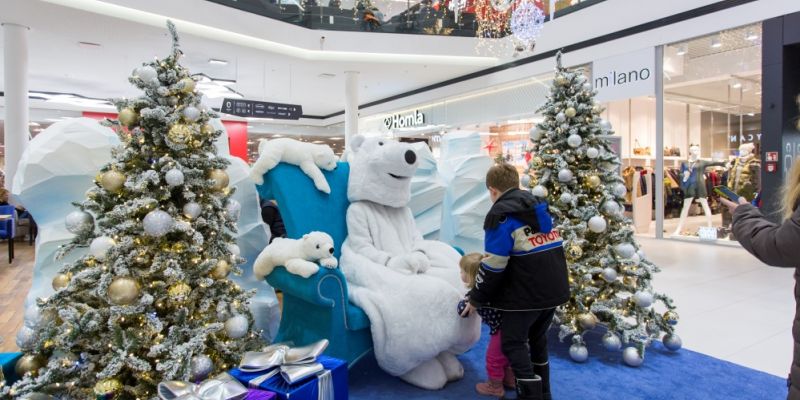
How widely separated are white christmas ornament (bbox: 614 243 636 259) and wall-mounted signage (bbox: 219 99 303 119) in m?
9.67

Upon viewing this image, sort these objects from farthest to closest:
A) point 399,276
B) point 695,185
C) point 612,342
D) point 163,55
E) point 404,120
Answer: point 404,120
point 163,55
point 695,185
point 612,342
point 399,276

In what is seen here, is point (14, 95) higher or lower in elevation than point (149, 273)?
higher

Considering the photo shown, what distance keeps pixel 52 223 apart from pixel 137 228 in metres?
1.04

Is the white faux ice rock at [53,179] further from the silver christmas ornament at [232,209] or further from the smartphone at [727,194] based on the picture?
the smartphone at [727,194]

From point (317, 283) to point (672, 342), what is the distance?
2303 mm

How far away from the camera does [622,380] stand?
2.72 m

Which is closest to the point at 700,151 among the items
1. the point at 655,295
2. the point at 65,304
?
the point at 655,295

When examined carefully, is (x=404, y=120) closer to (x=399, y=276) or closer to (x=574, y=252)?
(x=574, y=252)

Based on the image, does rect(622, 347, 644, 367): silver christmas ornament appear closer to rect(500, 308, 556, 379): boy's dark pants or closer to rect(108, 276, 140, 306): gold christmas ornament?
rect(500, 308, 556, 379): boy's dark pants

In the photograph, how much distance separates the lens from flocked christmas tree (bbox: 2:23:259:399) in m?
1.98

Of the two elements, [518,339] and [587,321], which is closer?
[518,339]

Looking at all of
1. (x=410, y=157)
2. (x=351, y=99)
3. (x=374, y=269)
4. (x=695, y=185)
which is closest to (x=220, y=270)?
(x=374, y=269)

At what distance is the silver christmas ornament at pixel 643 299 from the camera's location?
3.07 m

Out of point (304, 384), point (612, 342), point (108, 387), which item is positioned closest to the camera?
point (304, 384)
